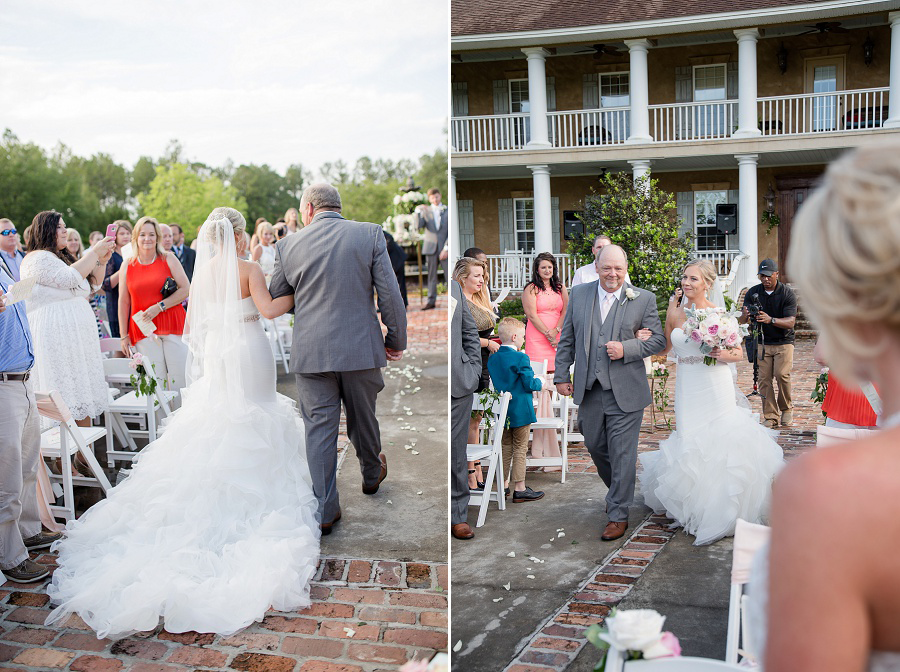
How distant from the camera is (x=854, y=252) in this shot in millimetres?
945

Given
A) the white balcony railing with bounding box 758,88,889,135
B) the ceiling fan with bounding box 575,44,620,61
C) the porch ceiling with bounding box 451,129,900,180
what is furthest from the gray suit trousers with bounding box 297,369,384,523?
the ceiling fan with bounding box 575,44,620,61

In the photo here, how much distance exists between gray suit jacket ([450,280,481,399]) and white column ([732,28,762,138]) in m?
13.4

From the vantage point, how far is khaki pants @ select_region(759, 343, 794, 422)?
25.2 feet

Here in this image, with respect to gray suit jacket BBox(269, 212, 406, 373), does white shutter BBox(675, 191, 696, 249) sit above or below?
above

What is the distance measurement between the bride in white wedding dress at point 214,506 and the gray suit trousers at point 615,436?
1815mm

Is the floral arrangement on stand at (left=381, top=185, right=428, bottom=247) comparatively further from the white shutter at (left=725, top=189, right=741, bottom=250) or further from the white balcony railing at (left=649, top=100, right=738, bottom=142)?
the white shutter at (left=725, top=189, right=741, bottom=250)

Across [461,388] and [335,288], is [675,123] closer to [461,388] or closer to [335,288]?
[461,388]

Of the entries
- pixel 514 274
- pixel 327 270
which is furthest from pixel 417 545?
pixel 514 274

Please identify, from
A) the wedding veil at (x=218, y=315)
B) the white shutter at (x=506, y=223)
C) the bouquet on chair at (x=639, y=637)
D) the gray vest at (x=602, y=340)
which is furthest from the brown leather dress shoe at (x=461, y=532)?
the white shutter at (x=506, y=223)

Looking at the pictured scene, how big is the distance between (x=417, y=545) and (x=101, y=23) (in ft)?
17.9

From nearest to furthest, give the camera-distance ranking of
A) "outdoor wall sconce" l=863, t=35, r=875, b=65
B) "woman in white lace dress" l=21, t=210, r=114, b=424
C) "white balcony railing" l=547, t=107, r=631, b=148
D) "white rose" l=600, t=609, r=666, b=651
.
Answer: "white rose" l=600, t=609, r=666, b=651
"woman in white lace dress" l=21, t=210, r=114, b=424
"outdoor wall sconce" l=863, t=35, r=875, b=65
"white balcony railing" l=547, t=107, r=631, b=148

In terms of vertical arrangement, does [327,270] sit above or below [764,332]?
above

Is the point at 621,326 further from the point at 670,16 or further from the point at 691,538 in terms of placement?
the point at 670,16

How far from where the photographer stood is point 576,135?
18.5 m
